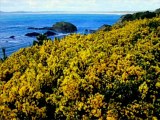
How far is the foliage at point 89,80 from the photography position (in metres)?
12.6

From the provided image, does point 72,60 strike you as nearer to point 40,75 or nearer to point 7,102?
point 40,75

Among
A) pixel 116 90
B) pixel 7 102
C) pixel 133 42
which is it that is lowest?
pixel 7 102

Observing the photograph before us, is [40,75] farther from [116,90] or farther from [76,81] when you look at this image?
[116,90]

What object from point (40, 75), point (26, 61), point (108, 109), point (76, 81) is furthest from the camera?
point (26, 61)

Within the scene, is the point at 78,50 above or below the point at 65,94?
above

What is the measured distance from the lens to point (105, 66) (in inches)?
528

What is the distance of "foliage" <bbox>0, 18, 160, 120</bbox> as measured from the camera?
12.6 meters

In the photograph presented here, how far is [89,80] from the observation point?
13234 millimetres

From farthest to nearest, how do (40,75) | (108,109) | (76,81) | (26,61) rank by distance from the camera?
(26,61), (40,75), (76,81), (108,109)

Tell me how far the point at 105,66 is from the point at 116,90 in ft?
3.44

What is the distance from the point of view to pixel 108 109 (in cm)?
1248

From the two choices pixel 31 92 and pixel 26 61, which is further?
pixel 26 61

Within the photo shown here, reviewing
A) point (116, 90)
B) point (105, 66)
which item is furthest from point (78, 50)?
point (116, 90)

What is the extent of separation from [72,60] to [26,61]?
7.88 ft
